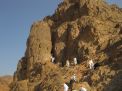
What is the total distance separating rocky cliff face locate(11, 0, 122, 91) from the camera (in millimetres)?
42344

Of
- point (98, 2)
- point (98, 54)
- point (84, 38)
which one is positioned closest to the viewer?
point (98, 54)

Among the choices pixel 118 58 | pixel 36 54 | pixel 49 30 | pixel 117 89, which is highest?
pixel 49 30

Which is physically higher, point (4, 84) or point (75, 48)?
point (4, 84)

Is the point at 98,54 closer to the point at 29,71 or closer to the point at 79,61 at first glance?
the point at 79,61

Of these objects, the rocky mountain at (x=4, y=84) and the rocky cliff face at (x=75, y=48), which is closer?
the rocky cliff face at (x=75, y=48)

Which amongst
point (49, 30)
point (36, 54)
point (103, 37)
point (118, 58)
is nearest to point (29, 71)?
point (36, 54)

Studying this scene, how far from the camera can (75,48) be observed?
5325 centimetres

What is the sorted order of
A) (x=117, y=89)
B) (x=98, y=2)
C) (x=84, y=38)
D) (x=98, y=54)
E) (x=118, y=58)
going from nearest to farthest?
(x=117, y=89) < (x=118, y=58) < (x=98, y=54) < (x=84, y=38) < (x=98, y=2)

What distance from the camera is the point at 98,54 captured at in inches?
1875

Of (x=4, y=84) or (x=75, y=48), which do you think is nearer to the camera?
(x=75, y=48)

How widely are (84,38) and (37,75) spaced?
24.5 ft

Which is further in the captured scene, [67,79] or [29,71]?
[29,71]

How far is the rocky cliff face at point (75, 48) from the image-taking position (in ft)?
139

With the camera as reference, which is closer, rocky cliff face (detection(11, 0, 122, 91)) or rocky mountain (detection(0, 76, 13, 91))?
rocky cliff face (detection(11, 0, 122, 91))
